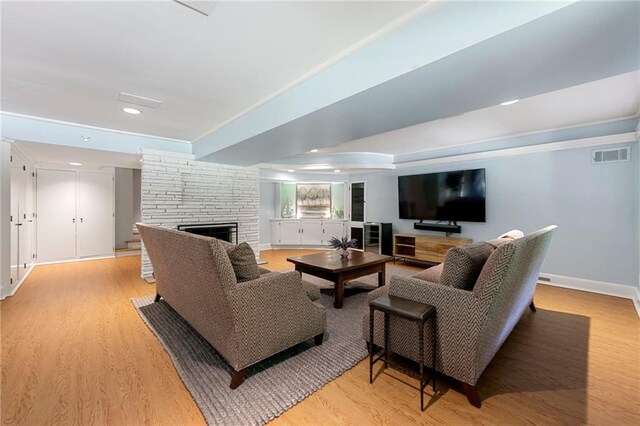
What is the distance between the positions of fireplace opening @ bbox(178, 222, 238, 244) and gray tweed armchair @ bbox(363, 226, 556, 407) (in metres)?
4.10

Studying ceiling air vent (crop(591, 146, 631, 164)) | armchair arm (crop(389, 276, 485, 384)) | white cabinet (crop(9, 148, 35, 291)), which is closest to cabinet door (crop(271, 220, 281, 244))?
white cabinet (crop(9, 148, 35, 291))

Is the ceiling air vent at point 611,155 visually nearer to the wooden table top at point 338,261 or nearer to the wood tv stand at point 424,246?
the wood tv stand at point 424,246

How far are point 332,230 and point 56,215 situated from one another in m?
6.20

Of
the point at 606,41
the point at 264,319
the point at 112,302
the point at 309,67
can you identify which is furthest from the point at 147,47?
the point at 112,302

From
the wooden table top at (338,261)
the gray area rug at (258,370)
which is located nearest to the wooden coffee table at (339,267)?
the wooden table top at (338,261)

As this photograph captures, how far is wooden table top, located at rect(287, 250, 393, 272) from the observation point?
3.20 meters

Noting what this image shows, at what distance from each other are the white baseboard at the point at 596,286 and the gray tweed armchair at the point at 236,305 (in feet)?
13.2

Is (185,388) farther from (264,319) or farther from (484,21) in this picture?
(484,21)

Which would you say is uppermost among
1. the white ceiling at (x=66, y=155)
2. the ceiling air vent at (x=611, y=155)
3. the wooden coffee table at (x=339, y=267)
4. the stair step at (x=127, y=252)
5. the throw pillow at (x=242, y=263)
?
the white ceiling at (x=66, y=155)

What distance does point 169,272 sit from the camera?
8.50 feet

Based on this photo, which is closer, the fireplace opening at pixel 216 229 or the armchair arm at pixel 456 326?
the armchair arm at pixel 456 326

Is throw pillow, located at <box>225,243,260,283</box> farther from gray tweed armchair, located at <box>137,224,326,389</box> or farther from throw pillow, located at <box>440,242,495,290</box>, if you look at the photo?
throw pillow, located at <box>440,242,495,290</box>

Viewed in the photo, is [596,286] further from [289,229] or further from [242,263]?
[289,229]

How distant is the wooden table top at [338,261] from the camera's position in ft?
10.5
